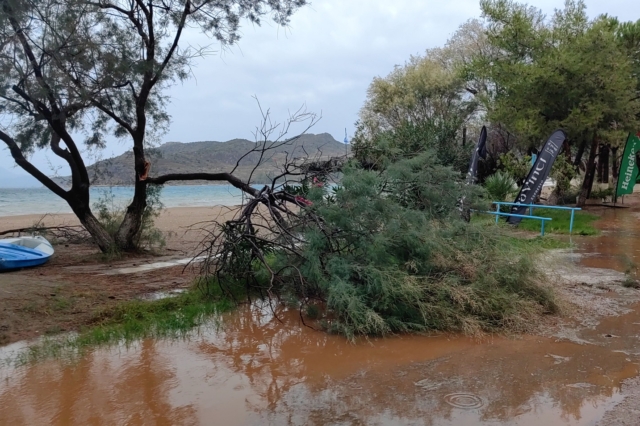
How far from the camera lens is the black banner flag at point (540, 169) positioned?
16906 mm

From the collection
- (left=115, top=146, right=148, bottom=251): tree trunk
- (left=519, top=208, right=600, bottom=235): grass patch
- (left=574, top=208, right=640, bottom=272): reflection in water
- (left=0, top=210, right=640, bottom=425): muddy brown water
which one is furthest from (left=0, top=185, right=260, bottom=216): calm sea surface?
(left=574, top=208, right=640, bottom=272): reflection in water

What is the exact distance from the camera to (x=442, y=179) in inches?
344

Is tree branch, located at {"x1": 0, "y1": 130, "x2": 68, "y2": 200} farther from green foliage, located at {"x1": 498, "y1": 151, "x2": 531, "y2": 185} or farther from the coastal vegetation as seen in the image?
green foliage, located at {"x1": 498, "y1": 151, "x2": 531, "y2": 185}

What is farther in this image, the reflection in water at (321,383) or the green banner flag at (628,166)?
the green banner flag at (628,166)

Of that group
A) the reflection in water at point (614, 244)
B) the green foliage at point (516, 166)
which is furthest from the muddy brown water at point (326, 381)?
the green foliage at point (516, 166)

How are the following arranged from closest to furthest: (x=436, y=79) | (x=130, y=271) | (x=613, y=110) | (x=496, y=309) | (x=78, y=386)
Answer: (x=78, y=386)
(x=496, y=309)
(x=130, y=271)
(x=613, y=110)
(x=436, y=79)

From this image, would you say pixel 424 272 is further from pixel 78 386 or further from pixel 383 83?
pixel 383 83

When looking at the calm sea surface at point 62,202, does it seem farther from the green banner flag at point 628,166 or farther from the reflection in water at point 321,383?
the green banner flag at point 628,166

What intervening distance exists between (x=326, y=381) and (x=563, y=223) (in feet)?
46.3

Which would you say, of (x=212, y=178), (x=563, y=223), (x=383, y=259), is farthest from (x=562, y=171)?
(x=383, y=259)

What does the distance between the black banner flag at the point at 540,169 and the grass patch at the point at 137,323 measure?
11.8 meters

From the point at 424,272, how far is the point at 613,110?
49.7ft

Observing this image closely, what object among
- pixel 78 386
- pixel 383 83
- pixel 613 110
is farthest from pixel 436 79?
pixel 78 386

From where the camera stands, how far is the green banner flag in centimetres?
2117
